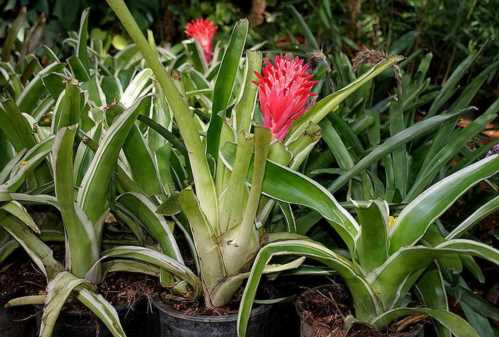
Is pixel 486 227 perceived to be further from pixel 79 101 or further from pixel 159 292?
pixel 79 101

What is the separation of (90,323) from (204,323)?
0.85ft

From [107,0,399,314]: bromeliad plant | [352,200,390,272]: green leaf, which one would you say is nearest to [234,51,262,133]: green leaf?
[107,0,399,314]: bromeliad plant

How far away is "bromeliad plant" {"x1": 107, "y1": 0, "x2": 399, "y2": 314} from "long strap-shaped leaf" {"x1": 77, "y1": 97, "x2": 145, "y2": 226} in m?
0.10

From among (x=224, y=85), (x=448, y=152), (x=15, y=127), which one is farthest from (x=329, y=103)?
(x=15, y=127)

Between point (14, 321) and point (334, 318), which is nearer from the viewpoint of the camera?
point (334, 318)

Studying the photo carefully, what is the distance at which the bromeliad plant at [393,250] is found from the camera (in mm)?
938

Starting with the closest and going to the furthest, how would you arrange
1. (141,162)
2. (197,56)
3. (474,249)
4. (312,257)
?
(474,249) < (312,257) < (141,162) < (197,56)

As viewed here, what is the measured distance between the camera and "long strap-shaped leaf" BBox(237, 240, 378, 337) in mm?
955

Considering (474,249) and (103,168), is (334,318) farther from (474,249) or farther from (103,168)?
(103,168)

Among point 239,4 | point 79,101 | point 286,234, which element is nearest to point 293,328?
point 286,234

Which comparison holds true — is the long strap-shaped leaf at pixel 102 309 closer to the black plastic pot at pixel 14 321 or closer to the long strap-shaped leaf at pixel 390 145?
the black plastic pot at pixel 14 321

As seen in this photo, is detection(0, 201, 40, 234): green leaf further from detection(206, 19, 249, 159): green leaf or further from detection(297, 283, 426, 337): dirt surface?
detection(297, 283, 426, 337): dirt surface

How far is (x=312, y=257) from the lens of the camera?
1018 millimetres

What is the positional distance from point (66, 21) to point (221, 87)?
215 cm
